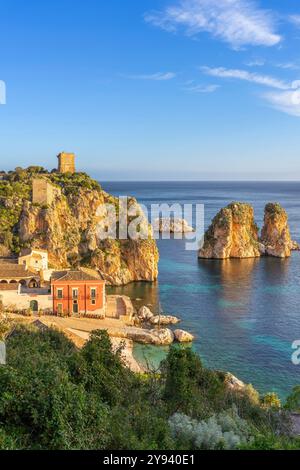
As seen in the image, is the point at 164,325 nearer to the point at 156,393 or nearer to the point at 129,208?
the point at 156,393

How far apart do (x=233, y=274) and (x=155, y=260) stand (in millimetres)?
11930

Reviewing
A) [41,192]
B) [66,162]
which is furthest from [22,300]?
[66,162]

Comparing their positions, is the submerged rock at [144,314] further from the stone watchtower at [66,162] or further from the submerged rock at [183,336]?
the stone watchtower at [66,162]

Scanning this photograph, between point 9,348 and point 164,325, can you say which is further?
point 164,325

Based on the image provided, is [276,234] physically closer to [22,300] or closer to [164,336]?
[164,336]

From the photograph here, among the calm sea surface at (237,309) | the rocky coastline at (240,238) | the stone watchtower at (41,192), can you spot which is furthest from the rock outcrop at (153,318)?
the rocky coastline at (240,238)

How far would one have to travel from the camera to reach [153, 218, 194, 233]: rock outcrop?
110 m

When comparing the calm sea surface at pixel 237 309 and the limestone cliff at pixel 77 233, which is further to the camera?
the limestone cliff at pixel 77 233

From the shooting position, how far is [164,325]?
42875 millimetres

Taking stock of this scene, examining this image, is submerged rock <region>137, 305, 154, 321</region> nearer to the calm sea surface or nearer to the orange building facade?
the calm sea surface

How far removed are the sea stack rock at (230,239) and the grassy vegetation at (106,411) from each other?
193ft

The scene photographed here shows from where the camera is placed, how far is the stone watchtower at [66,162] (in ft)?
326

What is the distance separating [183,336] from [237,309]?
1089 centimetres
